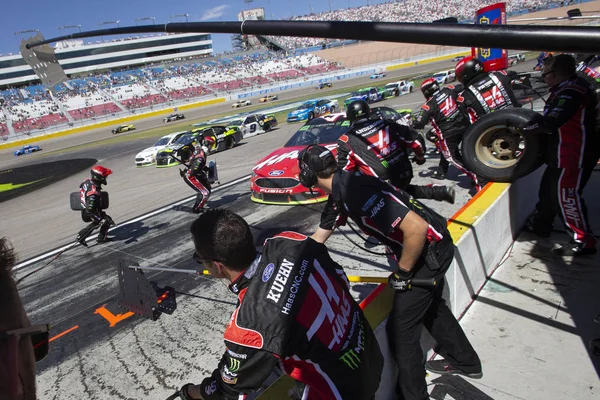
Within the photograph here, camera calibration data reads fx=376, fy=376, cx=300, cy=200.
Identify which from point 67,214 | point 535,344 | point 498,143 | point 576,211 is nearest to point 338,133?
point 498,143

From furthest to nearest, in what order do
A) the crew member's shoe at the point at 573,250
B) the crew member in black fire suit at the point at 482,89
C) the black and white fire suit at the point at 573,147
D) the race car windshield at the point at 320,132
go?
the race car windshield at the point at 320,132 → the crew member in black fire suit at the point at 482,89 → the crew member's shoe at the point at 573,250 → the black and white fire suit at the point at 573,147

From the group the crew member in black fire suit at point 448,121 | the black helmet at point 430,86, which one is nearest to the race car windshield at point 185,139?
the black helmet at point 430,86

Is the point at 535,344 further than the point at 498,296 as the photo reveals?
No

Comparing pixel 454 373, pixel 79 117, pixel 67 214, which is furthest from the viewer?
pixel 79 117

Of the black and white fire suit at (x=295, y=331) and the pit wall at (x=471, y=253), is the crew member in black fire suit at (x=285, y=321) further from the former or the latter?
the pit wall at (x=471, y=253)

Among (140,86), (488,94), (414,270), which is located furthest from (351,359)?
(140,86)

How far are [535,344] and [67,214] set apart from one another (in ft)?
36.8

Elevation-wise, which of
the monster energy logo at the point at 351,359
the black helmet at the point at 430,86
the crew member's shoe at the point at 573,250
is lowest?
the crew member's shoe at the point at 573,250

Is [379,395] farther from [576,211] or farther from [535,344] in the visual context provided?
[576,211]

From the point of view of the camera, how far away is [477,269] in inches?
134

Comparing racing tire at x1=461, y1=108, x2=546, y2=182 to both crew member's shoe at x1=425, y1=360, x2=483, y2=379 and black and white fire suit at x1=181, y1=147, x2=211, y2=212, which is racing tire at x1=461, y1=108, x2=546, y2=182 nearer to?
crew member's shoe at x1=425, y1=360, x2=483, y2=379

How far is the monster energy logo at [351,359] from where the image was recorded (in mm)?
1678

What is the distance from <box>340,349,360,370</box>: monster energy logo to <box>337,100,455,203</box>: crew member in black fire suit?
3.11 metres

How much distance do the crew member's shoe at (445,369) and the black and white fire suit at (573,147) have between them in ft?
6.66
